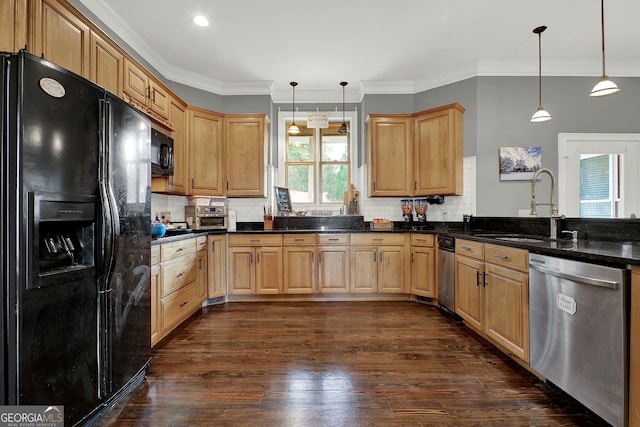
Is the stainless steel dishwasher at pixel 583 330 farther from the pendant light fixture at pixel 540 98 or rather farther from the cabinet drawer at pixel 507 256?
the pendant light fixture at pixel 540 98

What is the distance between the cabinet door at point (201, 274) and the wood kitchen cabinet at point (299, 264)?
928 millimetres

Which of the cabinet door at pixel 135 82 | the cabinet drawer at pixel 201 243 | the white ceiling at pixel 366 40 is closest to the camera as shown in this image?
the cabinet door at pixel 135 82

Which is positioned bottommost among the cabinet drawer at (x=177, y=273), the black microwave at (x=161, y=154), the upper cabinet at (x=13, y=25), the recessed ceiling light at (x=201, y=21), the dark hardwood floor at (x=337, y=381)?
the dark hardwood floor at (x=337, y=381)

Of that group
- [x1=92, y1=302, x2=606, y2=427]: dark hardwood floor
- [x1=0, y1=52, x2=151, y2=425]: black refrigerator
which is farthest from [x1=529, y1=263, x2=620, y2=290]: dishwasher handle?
[x1=0, y1=52, x2=151, y2=425]: black refrigerator

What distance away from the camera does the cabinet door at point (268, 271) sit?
3.70m

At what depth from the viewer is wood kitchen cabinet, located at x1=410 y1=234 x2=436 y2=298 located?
354 cm

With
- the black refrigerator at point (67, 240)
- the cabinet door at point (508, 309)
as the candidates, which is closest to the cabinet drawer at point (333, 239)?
the cabinet door at point (508, 309)

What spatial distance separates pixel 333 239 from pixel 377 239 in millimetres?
554

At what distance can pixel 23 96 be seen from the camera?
1.22 metres

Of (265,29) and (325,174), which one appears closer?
(265,29)

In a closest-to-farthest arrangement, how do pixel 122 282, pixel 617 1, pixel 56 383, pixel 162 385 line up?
pixel 56 383, pixel 122 282, pixel 162 385, pixel 617 1

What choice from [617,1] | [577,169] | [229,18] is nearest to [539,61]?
[617,1]

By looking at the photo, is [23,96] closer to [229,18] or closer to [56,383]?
[56,383]

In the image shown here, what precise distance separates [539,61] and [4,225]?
483cm
